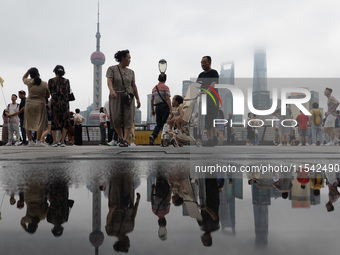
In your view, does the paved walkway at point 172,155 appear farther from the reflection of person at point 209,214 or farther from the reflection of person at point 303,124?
the reflection of person at point 303,124

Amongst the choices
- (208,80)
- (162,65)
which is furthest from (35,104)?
(162,65)

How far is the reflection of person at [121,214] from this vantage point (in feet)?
1.72

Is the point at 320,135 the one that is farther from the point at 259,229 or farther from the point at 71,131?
the point at 259,229

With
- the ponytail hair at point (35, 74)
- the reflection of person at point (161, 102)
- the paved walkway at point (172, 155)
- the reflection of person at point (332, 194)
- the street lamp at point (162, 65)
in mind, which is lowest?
the paved walkway at point (172, 155)

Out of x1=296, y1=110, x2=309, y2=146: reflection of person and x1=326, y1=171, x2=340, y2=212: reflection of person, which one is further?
x1=296, y1=110, x2=309, y2=146: reflection of person

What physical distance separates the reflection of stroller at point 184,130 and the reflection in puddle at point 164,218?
550cm

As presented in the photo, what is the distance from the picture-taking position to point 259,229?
0.59 m

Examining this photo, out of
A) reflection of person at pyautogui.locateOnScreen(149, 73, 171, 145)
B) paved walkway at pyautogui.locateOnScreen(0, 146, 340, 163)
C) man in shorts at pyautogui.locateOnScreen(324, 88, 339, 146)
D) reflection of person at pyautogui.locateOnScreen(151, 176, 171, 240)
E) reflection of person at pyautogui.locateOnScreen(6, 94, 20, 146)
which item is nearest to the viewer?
reflection of person at pyautogui.locateOnScreen(151, 176, 171, 240)

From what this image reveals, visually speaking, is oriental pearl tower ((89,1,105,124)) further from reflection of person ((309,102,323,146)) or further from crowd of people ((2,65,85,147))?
crowd of people ((2,65,85,147))

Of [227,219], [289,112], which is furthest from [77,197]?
[289,112]

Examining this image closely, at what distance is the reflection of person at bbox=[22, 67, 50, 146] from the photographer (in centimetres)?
655

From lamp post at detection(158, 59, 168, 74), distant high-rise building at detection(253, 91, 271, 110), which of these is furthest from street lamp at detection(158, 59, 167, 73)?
distant high-rise building at detection(253, 91, 271, 110)

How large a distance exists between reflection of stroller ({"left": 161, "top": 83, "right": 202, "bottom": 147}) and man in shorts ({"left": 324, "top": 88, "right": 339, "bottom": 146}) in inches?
182

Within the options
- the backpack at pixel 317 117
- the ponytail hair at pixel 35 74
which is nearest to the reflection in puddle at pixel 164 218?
the ponytail hair at pixel 35 74
